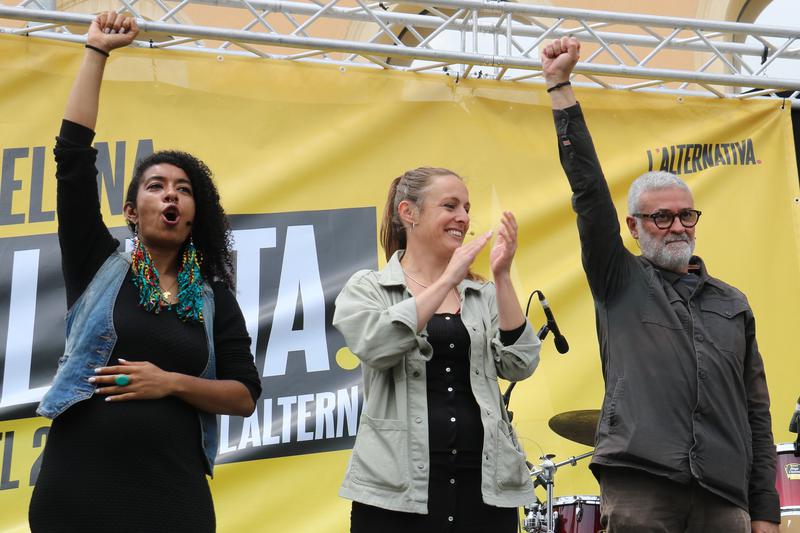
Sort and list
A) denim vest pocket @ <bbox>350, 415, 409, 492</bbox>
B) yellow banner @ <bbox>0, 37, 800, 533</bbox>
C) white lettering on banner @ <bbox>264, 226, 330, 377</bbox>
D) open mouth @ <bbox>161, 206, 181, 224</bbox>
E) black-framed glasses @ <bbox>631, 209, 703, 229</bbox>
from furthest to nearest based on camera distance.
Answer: white lettering on banner @ <bbox>264, 226, 330, 377</bbox> → yellow banner @ <bbox>0, 37, 800, 533</bbox> → black-framed glasses @ <bbox>631, 209, 703, 229</bbox> → open mouth @ <bbox>161, 206, 181, 224</bbox> → denim vest pocket @ <bbox>350, 415, 409, 492</bbox>

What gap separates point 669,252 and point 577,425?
1.33 metres

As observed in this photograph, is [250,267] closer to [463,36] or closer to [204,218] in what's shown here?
[463,36]

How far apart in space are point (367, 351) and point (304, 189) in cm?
231

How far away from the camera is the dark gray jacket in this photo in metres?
2.76

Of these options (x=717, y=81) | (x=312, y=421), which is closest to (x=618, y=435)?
(x=312, y=421)

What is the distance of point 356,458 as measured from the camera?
2.58 m

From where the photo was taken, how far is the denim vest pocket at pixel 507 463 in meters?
2.53

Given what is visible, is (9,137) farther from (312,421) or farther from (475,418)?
(475,418)

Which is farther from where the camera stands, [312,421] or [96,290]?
[312,421]

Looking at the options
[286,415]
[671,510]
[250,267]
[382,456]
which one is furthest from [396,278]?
[250,267]

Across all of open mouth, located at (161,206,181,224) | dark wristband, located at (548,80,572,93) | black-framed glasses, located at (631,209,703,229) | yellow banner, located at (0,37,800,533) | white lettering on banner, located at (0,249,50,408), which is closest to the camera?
open mouth, located at (161,206,181,224)

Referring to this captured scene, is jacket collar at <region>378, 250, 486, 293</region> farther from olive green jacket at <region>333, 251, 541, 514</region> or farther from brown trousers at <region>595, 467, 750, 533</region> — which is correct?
brown trousers at <region>595, 467, 750, 533</region>

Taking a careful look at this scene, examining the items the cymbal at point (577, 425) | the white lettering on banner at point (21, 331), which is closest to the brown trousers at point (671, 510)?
the cymbal at point (577, 425)

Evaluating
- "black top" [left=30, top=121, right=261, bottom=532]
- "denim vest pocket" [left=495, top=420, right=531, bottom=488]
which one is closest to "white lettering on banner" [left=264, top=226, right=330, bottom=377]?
"black top" [left=30, top=121, right=261, bottom=532]
